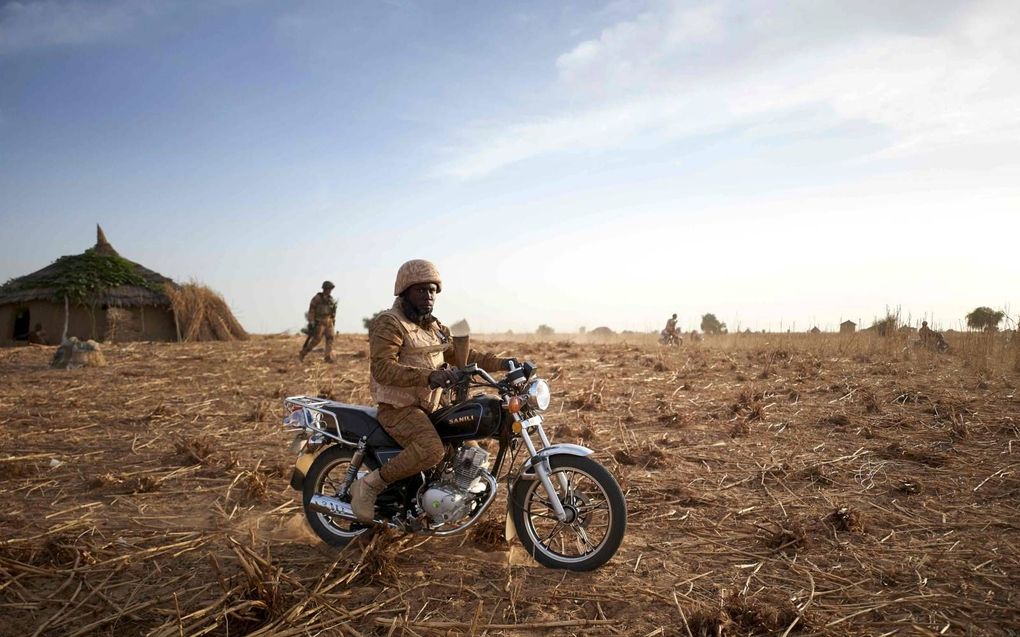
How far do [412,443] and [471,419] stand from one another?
45 cm

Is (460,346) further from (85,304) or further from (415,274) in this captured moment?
(85,304)

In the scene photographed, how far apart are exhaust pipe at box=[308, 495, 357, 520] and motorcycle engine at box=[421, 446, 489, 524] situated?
0.62 metres

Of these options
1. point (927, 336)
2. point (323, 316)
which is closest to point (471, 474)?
point (323, 316)

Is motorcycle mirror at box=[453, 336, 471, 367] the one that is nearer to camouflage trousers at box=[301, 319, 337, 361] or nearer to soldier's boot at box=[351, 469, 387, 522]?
A: soldier's boot at box=[351, 469, 387, 522]

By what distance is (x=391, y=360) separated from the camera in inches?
173

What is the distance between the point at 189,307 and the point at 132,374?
12.3 metres

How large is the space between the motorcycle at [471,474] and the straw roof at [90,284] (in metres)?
25.2

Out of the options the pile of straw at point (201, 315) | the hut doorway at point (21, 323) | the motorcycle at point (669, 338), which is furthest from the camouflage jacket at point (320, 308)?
the hut doorway at point (21, 323)

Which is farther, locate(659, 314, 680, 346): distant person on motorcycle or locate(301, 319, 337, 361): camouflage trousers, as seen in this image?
locate(659, 314, 680, 346): distant person on motorcycle

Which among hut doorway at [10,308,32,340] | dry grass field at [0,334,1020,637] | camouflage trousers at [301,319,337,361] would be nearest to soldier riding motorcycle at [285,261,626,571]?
dry grass field at [0,334,1020,637]

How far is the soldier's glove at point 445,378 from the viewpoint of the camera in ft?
13.4

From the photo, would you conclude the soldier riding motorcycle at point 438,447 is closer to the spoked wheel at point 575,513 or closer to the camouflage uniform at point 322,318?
the spoked wheel at point 575,513

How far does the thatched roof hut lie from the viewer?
25656mm

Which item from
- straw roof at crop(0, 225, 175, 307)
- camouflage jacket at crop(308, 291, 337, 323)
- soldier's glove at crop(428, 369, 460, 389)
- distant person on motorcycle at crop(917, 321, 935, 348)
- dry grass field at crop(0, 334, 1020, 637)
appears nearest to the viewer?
dry grass field at crop(0, 334, 1020, 637)
